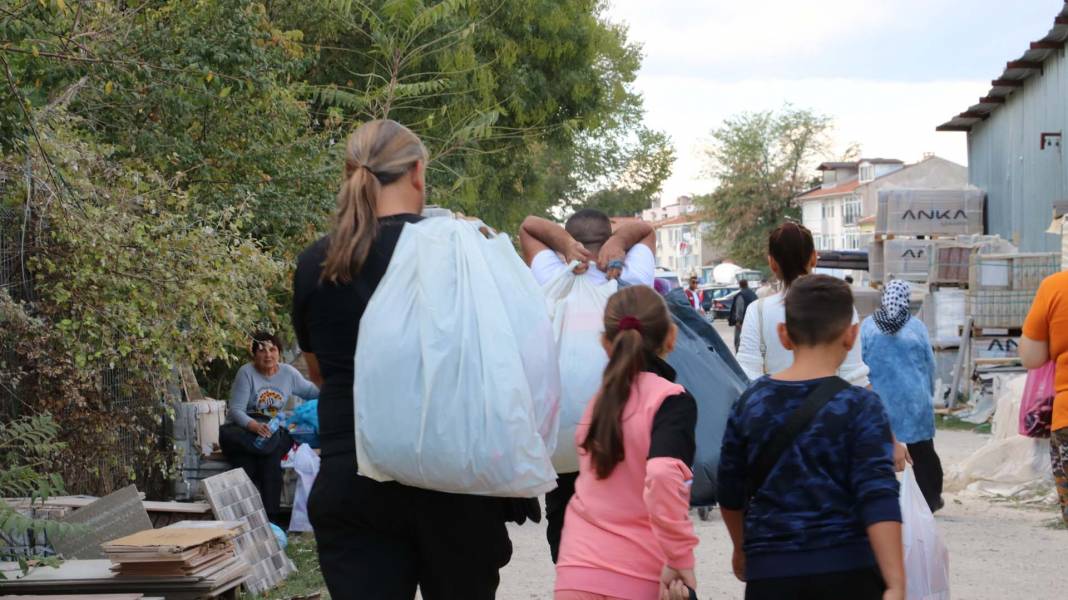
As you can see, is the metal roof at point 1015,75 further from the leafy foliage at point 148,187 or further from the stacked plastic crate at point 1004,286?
the leafy foliage at point 148,187

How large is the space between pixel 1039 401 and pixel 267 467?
18.7 feet

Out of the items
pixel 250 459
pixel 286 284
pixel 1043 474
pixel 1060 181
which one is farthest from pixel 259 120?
pixel 1060 181

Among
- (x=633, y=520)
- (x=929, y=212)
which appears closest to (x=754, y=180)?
(x=929, y=212)

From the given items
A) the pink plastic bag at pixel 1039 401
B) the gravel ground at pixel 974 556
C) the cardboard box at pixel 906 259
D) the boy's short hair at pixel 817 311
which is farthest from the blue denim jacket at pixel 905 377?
the cardboard box at pixel 906 259

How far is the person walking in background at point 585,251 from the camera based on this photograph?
17.2 ft

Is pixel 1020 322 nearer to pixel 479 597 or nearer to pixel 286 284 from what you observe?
pixel 286 284

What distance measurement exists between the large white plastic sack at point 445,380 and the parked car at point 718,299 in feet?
181

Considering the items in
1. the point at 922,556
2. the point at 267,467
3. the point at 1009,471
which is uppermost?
the point at 922,556

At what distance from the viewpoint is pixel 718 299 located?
63781 millimetres

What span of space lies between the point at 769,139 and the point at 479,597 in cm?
8299

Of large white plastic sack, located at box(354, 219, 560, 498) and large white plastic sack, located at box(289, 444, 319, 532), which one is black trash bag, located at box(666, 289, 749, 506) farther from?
large white plastic sack, located at box(289, 444, 319, 532)

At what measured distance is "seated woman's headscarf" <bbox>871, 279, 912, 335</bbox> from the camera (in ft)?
30.2

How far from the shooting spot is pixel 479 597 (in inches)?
134

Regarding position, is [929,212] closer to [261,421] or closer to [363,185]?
[261,421]
